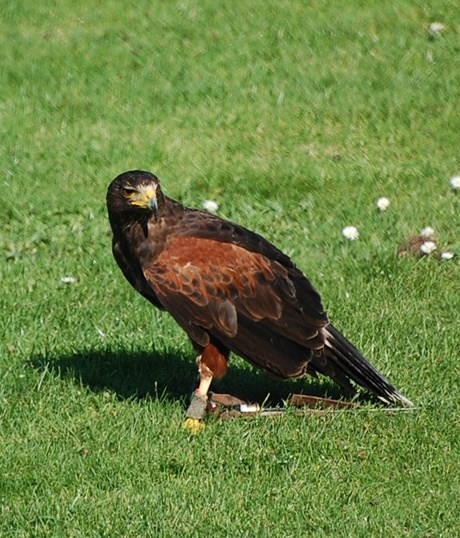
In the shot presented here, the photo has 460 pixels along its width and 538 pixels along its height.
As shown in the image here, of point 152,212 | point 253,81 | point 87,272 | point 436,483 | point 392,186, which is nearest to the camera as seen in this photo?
point 436,483

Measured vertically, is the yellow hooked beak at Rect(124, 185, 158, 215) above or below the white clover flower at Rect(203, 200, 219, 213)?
above

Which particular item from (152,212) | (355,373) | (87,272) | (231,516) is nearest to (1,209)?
(87,272)

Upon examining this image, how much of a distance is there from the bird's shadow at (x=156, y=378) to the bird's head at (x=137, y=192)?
42.8 inches

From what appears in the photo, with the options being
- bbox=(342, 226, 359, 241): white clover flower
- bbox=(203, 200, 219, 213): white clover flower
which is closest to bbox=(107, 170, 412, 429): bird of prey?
bbox=(342, 226, 359, 241): white clover flower

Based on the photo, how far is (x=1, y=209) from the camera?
9.23 metres

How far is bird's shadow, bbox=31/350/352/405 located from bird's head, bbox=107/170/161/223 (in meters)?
1.09

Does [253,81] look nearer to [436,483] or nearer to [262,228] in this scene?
[262,228]

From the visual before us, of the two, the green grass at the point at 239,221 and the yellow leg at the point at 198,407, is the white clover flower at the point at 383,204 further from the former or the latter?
Answer: the yellow leg at the point at 198,407

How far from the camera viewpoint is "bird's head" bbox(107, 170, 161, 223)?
20.2 feet

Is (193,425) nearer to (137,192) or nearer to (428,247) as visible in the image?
(137,192)

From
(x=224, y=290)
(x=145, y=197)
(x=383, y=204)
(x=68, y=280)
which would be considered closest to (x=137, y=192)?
(x=145, y=197)

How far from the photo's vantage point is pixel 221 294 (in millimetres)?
6250

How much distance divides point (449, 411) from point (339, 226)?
2.92 m

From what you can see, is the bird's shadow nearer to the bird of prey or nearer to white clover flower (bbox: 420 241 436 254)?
the bird of prey
